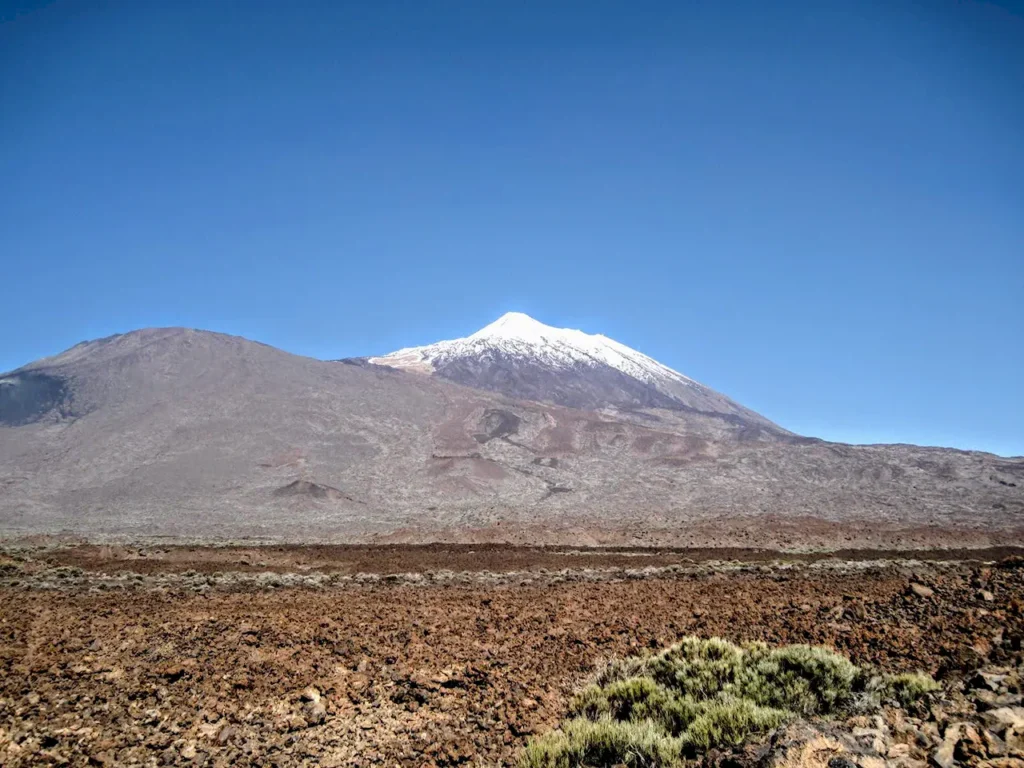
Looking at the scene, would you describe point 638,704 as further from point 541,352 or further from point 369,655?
point 541,352

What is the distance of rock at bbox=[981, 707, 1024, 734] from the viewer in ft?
13.4

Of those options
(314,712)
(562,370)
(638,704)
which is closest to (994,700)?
→ (638,704)

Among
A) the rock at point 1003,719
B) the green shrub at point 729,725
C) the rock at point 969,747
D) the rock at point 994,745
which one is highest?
the rock at point 1003,719

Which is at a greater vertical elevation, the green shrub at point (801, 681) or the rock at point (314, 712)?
the green shrub at point (801, 681)

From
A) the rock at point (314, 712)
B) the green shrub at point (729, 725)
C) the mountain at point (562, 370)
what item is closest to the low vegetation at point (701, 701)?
the green shrub at point (729, 725)

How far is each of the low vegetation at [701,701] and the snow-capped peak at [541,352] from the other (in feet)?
434

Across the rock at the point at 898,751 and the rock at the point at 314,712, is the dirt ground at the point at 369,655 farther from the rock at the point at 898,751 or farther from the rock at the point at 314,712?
the rock at the point at 898,751

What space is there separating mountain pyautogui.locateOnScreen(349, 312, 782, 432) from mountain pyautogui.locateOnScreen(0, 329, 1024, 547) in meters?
30.5

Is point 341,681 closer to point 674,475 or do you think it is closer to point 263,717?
point 263,717

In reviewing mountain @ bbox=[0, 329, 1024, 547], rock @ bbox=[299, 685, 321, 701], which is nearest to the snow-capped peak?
mountain @ bbox=[0, 329, 1024, 547]

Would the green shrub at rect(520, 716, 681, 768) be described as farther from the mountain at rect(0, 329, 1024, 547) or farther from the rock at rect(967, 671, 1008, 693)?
the mountain at rect(0, 329, 1024, 547)

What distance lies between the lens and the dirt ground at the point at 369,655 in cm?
623

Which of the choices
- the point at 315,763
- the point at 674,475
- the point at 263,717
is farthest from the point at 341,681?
the point at 674,475

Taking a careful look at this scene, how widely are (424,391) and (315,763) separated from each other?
8579cm
